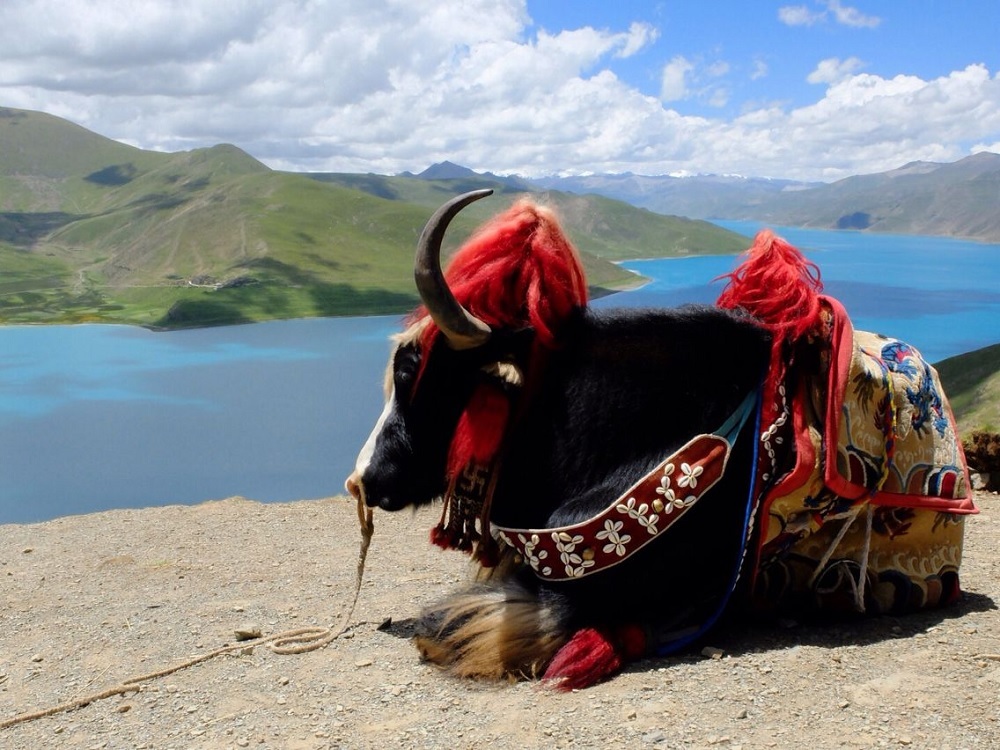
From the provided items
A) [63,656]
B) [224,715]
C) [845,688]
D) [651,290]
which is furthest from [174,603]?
[651,290]

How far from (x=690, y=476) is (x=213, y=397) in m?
50.4

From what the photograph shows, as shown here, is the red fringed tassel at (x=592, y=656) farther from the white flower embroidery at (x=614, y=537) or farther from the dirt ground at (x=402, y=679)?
the white flower embroidery at (x=614, y=537)

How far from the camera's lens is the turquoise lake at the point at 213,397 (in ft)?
121

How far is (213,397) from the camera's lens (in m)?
50.8

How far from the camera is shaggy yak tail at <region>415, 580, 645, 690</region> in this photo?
3463mm

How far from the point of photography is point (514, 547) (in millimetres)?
3820

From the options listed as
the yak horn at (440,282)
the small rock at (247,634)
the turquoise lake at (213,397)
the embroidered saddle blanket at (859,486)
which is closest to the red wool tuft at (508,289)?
the yak horn at (440,282)

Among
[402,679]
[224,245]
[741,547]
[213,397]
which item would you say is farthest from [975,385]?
[224,245]

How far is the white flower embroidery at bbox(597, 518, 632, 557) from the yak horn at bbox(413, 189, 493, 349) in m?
0.95

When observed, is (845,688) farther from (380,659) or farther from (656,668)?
(380,659)

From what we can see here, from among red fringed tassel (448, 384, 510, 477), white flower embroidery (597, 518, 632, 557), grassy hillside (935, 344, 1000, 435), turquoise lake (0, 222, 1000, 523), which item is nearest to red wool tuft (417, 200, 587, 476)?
red fringed tassel (448, 384, 510, 477)

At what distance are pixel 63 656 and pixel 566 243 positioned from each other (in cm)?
348

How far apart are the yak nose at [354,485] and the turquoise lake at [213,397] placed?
17046mm

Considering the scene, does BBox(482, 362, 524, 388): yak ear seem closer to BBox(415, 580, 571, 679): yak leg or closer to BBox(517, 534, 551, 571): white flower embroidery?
BBox(517, 534, 551, 571): white flower embroidery
